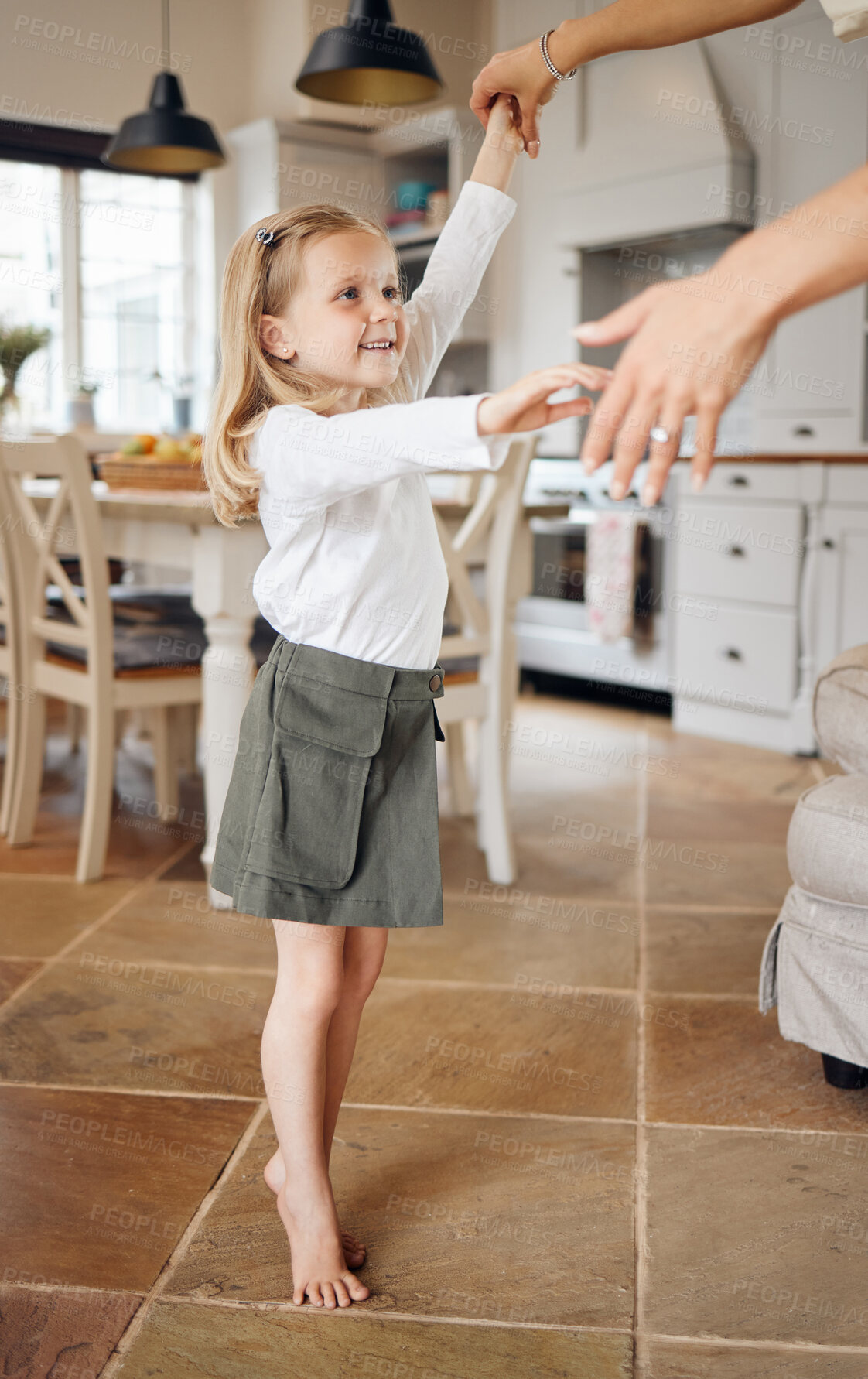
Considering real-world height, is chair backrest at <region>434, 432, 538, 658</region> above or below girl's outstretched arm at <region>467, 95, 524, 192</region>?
below

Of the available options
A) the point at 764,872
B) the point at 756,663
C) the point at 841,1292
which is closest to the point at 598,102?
the point at 756,663

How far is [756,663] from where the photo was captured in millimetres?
4039

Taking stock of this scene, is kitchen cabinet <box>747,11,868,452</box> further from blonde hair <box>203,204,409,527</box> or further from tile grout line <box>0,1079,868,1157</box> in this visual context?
blonde hair <box>203,204,409,527</box>

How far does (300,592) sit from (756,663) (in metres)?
3.06

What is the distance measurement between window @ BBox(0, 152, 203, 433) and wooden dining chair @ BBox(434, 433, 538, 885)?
2846 millimetres

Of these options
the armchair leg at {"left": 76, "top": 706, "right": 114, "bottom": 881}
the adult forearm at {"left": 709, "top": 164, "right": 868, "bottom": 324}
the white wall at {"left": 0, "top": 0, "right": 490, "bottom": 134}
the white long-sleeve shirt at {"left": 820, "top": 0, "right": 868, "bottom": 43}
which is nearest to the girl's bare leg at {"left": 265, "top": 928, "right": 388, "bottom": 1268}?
the adult forearm at {"left": 709, "top": 164, "right": 868, "bottom": 324}

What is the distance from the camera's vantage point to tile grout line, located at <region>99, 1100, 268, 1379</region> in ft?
3.85

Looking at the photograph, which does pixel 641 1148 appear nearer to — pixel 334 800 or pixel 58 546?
pixel 334 800

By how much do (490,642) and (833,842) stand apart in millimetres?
1118

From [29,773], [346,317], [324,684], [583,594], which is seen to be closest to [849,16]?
[346,317]

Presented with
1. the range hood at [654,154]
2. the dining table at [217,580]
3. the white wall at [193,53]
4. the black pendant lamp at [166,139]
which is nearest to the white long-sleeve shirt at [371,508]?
the dining table at [217,580]

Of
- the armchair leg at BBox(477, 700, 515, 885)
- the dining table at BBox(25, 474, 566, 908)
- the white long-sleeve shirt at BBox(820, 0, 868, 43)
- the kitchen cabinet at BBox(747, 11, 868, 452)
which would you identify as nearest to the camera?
the white long-sleeve shirt at BBox(820, 0, 868, 43)

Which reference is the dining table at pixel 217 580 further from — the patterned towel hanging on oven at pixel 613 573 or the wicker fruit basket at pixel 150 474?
the patterned towel hanging on oven at pixel 613 573

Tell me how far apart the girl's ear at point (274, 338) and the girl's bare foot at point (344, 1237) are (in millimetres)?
841
